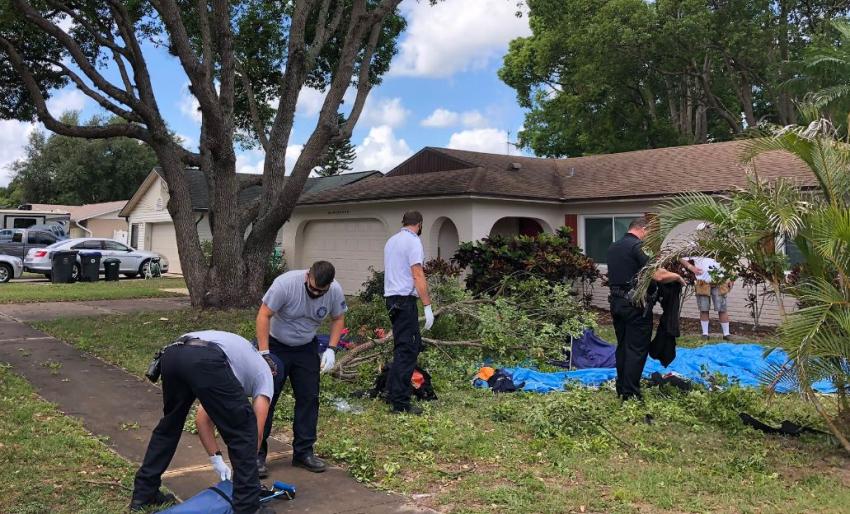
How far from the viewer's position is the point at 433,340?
797cm

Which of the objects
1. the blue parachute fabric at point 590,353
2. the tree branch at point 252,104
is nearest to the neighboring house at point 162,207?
the tree branch at point 252,104

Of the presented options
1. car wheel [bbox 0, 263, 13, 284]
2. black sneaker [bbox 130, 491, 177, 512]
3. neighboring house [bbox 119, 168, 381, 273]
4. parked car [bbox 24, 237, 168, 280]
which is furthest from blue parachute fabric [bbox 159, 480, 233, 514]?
neighboring house [bbox 119, 168, 381, 273]

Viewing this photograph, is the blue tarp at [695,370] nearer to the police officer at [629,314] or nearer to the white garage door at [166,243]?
the police officer at [629,314]

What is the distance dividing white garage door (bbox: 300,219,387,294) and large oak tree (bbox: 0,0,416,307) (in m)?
4.04

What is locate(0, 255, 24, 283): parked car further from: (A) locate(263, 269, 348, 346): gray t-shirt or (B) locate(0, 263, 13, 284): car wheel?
(A) locate(263, 269, 348, 346): gray t-shirt

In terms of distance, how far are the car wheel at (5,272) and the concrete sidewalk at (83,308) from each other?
780 cm

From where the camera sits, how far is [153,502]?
3.89 metres

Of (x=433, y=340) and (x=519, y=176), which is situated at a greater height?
(x=519, y=176)

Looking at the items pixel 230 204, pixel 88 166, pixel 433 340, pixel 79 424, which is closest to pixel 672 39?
pixel 230 204

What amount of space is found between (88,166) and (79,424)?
4996 centimetres

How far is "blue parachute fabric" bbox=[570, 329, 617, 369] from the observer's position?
821cm

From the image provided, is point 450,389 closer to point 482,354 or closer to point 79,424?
point 482,354

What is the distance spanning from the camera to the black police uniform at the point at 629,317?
20.1 feet

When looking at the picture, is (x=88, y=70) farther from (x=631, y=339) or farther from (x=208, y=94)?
(x=631, y=339)
